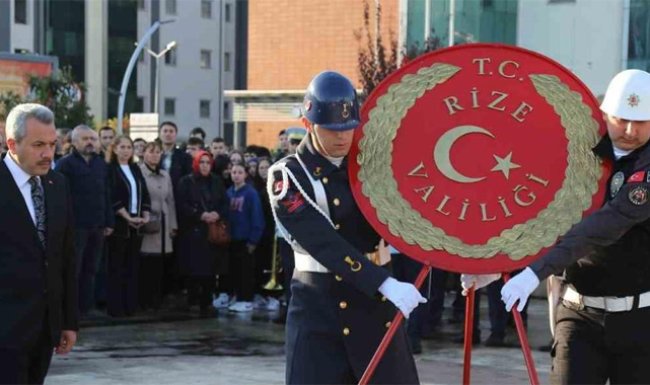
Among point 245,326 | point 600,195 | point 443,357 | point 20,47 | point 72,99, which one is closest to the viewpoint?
point 600,195

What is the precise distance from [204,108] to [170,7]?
6979 millimetres

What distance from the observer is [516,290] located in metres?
4.88

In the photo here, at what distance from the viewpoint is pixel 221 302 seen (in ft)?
49.9

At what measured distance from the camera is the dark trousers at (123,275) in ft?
44.8

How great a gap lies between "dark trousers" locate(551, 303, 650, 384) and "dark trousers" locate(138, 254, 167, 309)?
30.0ft

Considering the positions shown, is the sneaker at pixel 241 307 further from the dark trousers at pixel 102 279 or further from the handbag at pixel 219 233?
the dark trousers at pixel 102 279

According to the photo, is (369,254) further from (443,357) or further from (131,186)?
(131,186)

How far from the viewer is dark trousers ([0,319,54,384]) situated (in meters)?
5.81

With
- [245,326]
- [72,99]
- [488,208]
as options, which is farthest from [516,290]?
[72,99]

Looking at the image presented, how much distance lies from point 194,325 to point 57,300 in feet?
24.3

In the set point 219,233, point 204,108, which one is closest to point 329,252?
point 219,233

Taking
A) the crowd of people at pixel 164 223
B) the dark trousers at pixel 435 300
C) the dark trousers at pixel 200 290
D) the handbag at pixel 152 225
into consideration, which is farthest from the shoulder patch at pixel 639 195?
the dark trousers at pixel 200 290

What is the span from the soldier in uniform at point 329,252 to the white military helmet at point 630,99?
116 cm

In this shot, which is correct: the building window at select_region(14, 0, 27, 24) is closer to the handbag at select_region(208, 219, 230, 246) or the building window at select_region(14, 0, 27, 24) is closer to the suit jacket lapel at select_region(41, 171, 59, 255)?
the handbag at select_region(208, 219, 230, 246)
